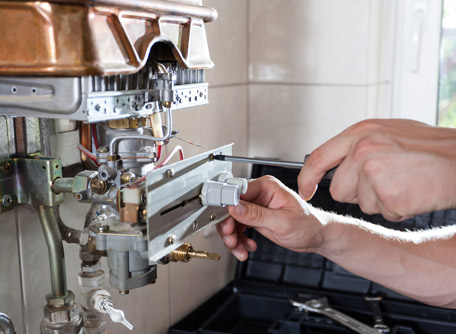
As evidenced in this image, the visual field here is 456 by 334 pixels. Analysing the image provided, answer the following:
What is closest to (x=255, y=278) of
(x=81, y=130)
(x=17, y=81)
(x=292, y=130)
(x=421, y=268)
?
(x=292, y=130)

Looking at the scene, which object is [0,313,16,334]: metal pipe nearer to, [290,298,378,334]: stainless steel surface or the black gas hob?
the black gas hob

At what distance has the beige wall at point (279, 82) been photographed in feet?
4.32

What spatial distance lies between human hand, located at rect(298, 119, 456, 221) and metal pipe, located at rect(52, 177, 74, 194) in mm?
327

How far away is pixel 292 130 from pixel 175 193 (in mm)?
916

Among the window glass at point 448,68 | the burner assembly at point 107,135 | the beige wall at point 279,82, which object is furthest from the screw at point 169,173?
the window glass at point 448,68

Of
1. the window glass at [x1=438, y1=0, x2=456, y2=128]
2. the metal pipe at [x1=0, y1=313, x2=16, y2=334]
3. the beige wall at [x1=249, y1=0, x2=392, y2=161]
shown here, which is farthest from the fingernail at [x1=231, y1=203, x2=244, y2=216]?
the window glass at [x1=438, y1=0, x2=456, y2=128]

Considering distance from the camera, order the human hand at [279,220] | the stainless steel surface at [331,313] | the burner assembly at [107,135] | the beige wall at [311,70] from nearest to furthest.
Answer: the burner assembly at [107,135], the human hand at [279,220], the stainless steel surface at [331,313], the beige wall at [311,70]

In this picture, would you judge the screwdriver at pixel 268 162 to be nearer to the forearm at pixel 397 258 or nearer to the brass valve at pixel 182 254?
the brass valve at pixel 182 254

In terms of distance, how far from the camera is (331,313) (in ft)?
4.03

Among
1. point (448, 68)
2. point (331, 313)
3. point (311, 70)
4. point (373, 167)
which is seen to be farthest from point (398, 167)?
point (448, 68)

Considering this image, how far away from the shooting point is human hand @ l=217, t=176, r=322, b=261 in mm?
860

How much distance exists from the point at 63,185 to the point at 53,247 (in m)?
0.09

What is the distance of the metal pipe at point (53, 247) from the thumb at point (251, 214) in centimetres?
23

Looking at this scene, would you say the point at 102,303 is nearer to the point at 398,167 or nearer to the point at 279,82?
the point at 398,167
